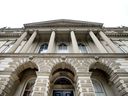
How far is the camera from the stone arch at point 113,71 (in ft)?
24.8

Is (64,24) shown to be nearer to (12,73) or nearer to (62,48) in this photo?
(62,48)

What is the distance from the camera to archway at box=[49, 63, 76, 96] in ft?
31.5

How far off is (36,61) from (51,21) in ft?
27.0

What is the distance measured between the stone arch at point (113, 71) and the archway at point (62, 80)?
2044mm

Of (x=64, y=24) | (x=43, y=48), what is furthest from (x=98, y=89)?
(x=64, y=24)

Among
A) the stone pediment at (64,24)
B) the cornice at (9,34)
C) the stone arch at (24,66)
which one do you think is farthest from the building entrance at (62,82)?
the cornice at (9,34)

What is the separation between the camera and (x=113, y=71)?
8.68 meters

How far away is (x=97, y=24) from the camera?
15.6 meters

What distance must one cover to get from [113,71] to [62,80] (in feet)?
14.6

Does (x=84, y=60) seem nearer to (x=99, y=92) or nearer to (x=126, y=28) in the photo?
(x=99, y=92)

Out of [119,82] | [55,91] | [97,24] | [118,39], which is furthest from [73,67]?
[118,39]

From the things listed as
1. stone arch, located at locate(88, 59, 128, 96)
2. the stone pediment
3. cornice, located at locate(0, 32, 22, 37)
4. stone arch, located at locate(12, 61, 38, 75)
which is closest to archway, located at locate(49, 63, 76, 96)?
stone arch, located at locate(12, 61, 38, 75)

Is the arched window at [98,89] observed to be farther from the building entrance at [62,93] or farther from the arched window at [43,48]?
the arched window at [43,48]

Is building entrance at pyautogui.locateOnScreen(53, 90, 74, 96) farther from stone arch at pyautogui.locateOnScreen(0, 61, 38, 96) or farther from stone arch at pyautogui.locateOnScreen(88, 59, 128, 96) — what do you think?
stone arch at pyautogui.locateOnScreen(0, 61, 38, 96)
